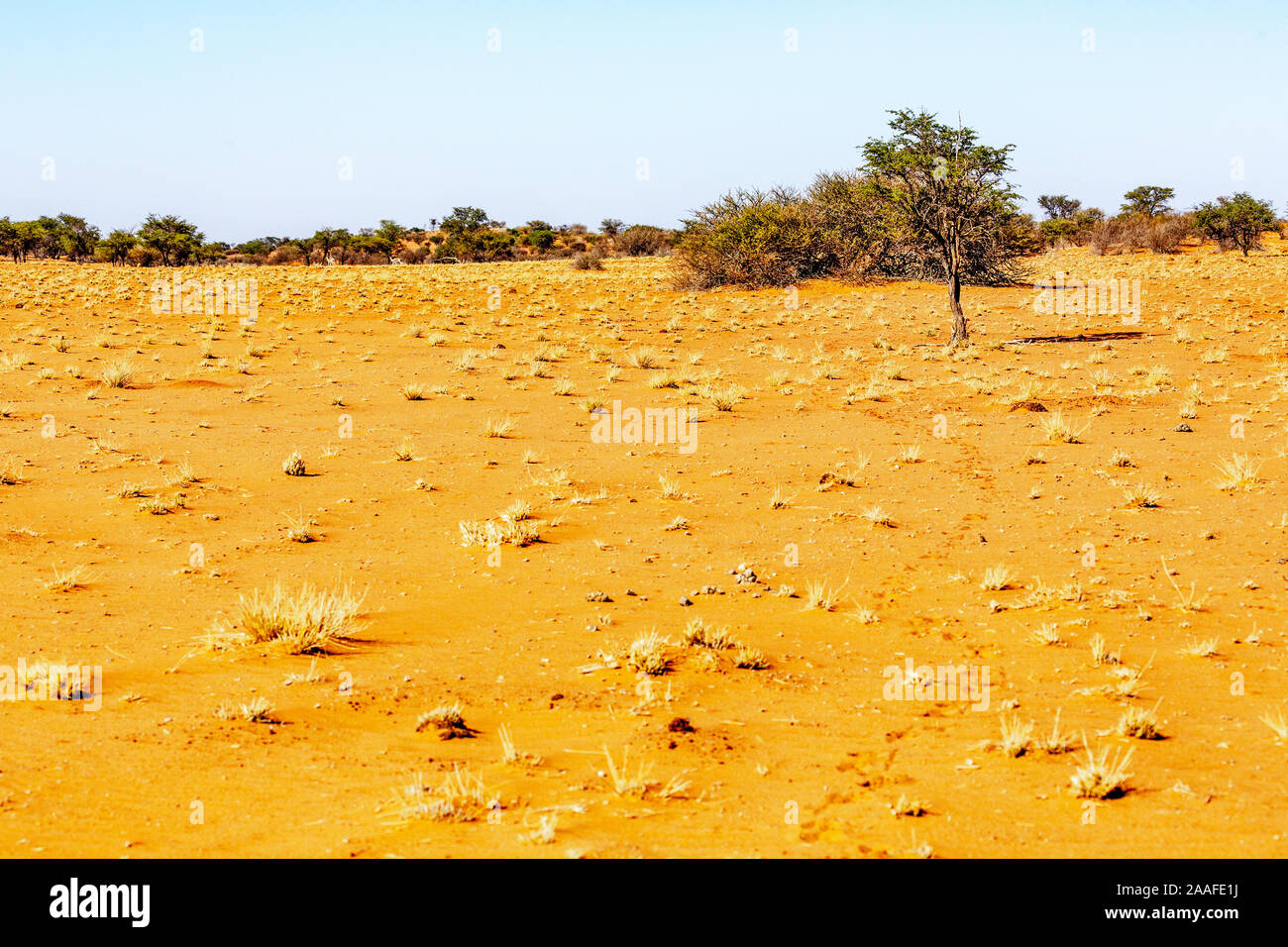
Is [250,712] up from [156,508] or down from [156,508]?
down

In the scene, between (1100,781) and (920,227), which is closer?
(1100,781)

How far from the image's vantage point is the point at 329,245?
61375 mm

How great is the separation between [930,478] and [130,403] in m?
13.7

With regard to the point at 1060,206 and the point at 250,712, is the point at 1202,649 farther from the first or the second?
the point at 1060,206

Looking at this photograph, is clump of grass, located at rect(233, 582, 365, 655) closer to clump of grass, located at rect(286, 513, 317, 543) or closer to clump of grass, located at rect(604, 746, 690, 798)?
clump of grass, located at rect(286, 513, 317, 543)

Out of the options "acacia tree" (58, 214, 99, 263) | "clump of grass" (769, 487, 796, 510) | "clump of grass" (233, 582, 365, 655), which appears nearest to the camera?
"clump of grass" (233, 582, 365, 655)

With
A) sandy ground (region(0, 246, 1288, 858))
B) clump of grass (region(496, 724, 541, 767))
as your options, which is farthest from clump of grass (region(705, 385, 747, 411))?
clump of grass (region(496, 724, 541, 767))

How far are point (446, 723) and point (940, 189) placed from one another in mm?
20463

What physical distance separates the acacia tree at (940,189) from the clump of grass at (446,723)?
1939 centimetres

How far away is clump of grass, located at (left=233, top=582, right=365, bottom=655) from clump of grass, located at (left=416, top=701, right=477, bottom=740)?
5.18ft

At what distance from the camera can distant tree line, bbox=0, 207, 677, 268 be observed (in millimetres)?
53094

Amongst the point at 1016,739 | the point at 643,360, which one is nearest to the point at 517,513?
the point at 1016,739
